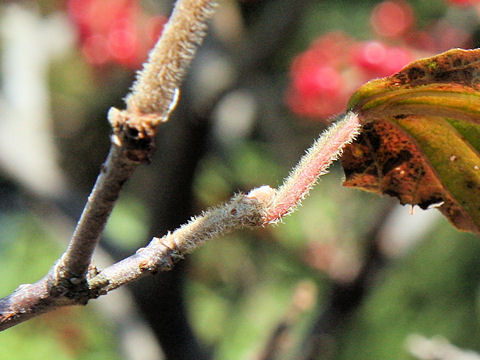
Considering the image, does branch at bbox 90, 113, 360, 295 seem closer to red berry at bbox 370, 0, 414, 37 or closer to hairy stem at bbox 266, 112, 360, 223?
hairy stem at bbox 266, 112, 360, 223

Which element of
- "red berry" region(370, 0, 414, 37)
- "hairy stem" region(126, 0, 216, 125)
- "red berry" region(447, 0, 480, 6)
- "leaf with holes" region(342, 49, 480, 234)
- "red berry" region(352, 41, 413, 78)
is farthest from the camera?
"red berry" region(370, 0, 414, 37)

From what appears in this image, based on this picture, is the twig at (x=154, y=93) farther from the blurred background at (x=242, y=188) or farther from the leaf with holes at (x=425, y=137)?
the blurred background at (x=242, y=188)

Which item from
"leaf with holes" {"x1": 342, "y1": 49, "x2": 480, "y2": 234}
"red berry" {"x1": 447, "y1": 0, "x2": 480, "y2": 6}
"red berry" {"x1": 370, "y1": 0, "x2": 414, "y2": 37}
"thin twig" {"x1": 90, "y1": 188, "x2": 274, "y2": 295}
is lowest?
"thin twig" {"x1": 90, "y1": 188, "x2": 274, "y2": 295}

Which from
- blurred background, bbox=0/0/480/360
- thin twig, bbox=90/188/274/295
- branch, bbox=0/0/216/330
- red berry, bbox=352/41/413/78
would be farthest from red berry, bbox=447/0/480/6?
branch, bbox=0/0/216/330

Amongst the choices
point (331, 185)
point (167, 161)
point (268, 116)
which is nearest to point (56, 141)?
point (167, 161)

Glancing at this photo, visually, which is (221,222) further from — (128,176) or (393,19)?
(393,19)

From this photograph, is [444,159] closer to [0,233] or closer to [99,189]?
[99,189]

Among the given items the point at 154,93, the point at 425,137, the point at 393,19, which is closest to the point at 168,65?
the point at 154,93
